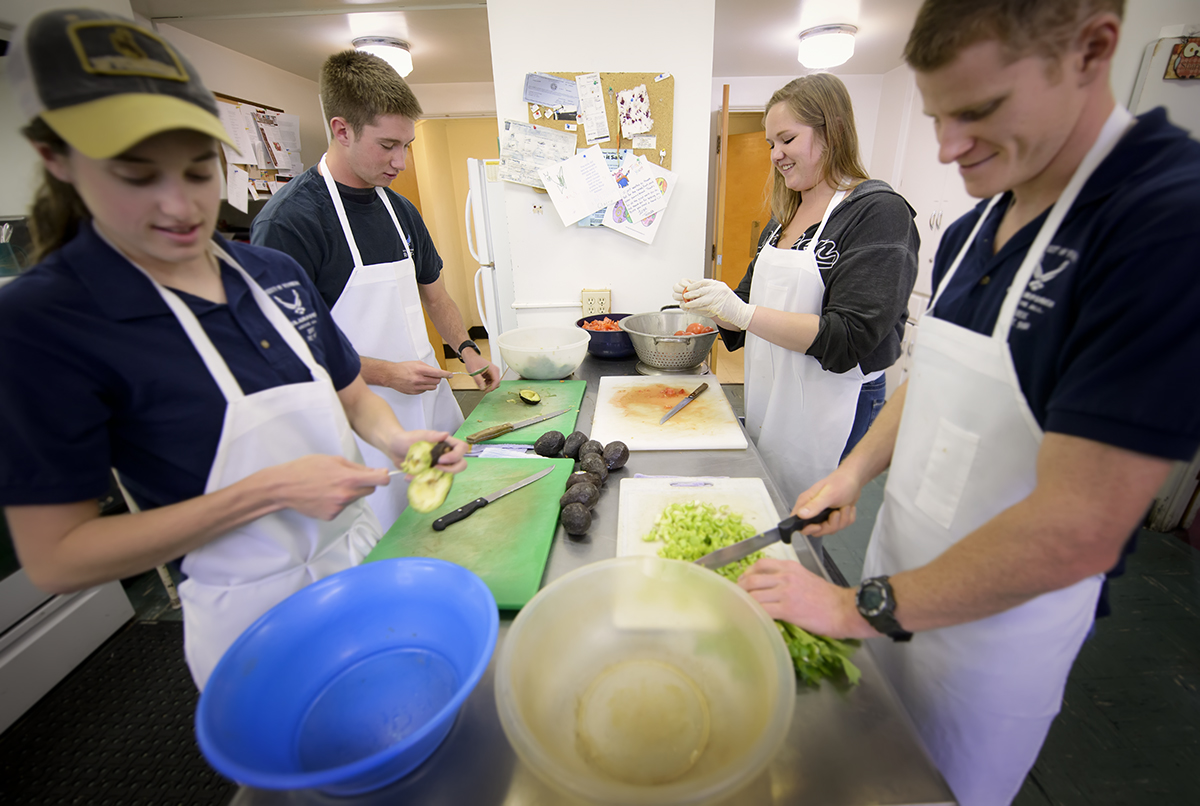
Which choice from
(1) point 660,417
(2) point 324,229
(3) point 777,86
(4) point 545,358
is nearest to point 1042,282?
(1) point 660,417

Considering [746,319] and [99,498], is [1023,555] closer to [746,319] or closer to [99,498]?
[746,319]

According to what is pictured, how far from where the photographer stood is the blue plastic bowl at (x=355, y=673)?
2.52 ft

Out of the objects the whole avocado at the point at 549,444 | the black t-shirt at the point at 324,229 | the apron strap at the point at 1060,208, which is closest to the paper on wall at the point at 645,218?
the black t-shirt at the point at 324,229

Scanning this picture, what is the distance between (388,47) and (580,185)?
2409mm

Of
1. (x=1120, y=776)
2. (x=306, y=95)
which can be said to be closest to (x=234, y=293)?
(x=1120, y=776)

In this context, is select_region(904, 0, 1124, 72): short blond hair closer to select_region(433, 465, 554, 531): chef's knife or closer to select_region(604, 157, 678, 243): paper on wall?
select_region(433, 465, 554, 531): chef's knife

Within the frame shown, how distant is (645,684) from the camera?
943 mm

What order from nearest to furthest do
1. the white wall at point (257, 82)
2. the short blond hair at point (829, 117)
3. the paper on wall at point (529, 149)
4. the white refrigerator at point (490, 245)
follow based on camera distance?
the short blond hair at point (829, 117), the paper on wall at point (529, 149), the white refrigerator at point (490, 245), the white wall at point (257, 82)

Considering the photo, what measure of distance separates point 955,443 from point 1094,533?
0.31 meters

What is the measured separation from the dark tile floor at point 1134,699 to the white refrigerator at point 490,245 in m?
2.72

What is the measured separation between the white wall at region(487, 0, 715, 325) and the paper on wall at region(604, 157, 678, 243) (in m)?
0.06

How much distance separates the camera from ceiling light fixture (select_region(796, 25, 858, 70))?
12.8 feet

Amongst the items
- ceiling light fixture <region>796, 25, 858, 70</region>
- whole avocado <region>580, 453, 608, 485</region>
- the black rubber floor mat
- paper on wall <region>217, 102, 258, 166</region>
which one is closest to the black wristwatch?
whole avocado <region>580, 453, 608, 485</region>

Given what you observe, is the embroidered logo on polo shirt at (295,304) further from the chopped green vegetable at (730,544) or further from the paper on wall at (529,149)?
the paper on wall at (529,149)
